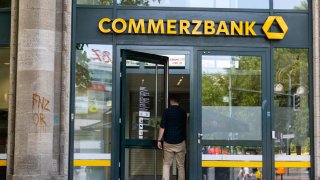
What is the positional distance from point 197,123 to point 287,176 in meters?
1.96

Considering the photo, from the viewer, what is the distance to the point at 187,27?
1132 cm

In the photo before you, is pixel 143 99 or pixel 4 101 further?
pixel 143 99

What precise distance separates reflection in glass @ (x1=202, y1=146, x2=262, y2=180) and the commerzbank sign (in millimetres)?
2171

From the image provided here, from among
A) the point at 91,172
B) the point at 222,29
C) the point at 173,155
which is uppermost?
the point at 222,29

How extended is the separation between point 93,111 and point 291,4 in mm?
4334

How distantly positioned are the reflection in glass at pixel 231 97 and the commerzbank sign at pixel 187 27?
0.48 m

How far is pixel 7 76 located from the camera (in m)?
11.5

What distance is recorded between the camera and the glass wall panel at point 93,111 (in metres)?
11.2

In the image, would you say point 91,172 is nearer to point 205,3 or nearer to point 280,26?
point 205,3

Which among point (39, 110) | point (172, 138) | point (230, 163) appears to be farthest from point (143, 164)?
point (39, 110)

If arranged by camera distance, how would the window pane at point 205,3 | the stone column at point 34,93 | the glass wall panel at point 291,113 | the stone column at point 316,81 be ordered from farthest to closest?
the window pane at point 205,3, the glass wall panel at point 291,113, the stone column at point 316,81, the stone column at point 34,93

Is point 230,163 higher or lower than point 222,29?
lower

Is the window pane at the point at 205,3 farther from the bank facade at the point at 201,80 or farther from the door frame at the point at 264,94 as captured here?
the door frame at the point at 264,94

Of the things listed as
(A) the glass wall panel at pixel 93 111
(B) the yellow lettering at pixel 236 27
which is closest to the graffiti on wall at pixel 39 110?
(A) the glass wall panel at pixel 93 111
